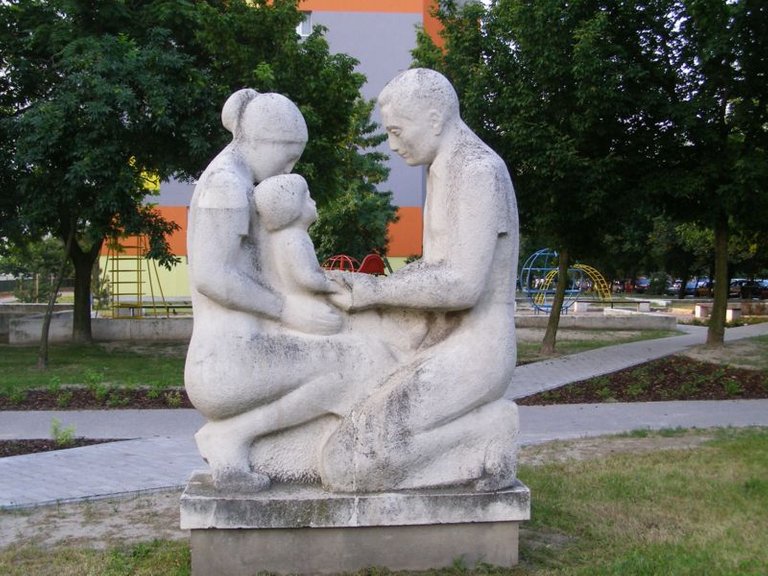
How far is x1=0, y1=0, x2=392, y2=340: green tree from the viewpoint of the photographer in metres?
11.5

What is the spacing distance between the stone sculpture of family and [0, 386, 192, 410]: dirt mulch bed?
6165mm

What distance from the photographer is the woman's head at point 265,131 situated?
13.0 feet

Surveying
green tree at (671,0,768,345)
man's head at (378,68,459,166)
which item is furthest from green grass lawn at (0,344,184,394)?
green tree at (671,0,768,345)

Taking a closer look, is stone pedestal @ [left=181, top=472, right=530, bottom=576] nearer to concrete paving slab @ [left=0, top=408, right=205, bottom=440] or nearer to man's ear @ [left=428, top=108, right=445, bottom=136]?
man's ear @ [left=428, top=108, right=445, bottom=136]

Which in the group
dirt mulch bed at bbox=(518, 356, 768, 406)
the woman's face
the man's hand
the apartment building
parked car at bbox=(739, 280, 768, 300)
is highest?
the apartment building

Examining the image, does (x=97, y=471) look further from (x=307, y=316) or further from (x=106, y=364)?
(x=106, y=364)

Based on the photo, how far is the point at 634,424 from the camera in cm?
866

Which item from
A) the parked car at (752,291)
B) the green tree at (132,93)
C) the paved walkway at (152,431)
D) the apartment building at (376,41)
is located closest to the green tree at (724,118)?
the paved walkway at (152,431)

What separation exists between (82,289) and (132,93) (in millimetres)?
6174

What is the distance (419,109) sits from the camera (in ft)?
13.0

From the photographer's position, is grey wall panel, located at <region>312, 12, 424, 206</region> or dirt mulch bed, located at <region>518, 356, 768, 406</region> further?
grey wall panel, located at <region>312, 12, 424, 206</region>

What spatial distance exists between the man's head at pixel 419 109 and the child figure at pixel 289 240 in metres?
0.56

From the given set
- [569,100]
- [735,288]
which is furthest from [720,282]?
[735,288]

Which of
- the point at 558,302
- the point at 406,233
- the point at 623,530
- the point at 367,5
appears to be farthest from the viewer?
the point at 406,233
